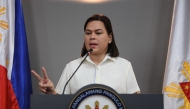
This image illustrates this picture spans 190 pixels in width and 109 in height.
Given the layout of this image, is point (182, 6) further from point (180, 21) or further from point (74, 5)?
point (74, 5)

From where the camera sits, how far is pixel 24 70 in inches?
85.8

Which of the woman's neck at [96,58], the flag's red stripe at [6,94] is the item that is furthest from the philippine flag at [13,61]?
the woman's neck at [96,58]

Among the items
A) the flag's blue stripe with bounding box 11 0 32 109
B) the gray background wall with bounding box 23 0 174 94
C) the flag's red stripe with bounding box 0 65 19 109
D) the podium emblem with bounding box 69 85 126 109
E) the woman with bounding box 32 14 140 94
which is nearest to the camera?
the podium emblem with bounding box 69 85 126 109

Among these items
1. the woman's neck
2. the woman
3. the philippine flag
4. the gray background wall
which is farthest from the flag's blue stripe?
the woman's neck

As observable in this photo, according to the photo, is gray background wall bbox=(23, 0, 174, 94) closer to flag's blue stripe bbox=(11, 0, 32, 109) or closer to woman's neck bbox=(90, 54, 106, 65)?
flag's blue stripe bbox=(11, 0, 32, 109)

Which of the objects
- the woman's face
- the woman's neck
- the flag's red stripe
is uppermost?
the woman's face

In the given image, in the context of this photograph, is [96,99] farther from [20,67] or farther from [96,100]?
[20,67]

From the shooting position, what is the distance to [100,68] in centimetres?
182

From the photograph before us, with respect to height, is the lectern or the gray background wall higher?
the gray background wall

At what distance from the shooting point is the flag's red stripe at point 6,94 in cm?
204

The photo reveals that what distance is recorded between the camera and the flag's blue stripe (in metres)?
2.15

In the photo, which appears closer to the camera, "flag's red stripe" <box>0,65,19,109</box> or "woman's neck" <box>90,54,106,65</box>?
"woman's neck" <box>90,54,106,65</box>

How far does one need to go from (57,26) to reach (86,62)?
0.87m

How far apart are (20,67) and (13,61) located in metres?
0.07
